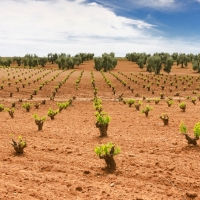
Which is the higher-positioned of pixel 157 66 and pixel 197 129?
pixel 157 66

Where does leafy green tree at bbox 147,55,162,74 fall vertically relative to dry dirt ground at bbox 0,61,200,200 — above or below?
above

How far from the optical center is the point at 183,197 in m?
6.89

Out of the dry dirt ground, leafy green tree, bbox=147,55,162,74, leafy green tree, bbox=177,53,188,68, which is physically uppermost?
leafy green tree, bbox=177,53,188,68

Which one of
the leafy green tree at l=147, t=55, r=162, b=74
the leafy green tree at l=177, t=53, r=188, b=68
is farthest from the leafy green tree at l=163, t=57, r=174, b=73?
the leafy green tree at l=177, t=53, r=188, b=68

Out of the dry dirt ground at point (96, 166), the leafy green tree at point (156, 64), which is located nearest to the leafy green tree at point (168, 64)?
the leafy green tree at point (156, 64)

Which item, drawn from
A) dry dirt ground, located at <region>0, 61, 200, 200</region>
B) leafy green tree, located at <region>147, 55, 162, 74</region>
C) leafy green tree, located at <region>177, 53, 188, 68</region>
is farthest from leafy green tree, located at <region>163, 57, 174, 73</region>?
dry dirt ground, located at <region>0, 61, 200, 200</region>

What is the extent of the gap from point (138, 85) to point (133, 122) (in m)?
32.4

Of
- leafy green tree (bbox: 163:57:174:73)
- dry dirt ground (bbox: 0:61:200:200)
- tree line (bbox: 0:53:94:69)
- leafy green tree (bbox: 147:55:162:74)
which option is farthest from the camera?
tree line (bbox: 0:53:94:69)

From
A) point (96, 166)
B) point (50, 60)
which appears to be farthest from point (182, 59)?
point (96, 166)

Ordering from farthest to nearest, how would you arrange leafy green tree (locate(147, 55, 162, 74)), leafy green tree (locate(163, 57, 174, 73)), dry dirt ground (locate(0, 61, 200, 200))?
leafy green tree (locate(163, 57, 174, 73)) → leafy green tree (locate(147, 55, 162, 74)) → dry dirt ground (locate(0, 61, 200, 200))

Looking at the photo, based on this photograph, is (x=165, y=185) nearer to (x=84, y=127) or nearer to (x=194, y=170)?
(x=194, y=170)

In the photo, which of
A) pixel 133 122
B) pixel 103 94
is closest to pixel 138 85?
pixel 103 94

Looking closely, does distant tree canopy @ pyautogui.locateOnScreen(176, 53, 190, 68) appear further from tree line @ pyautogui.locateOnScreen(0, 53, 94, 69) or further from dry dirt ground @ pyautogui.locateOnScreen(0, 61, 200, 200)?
dry dirt ground @ pyautogui.locateOnScreen(0, 61, 200, 200)

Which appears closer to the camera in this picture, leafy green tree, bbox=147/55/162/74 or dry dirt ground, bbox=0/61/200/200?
dry dirt ground, bbox=0/61/200/200
